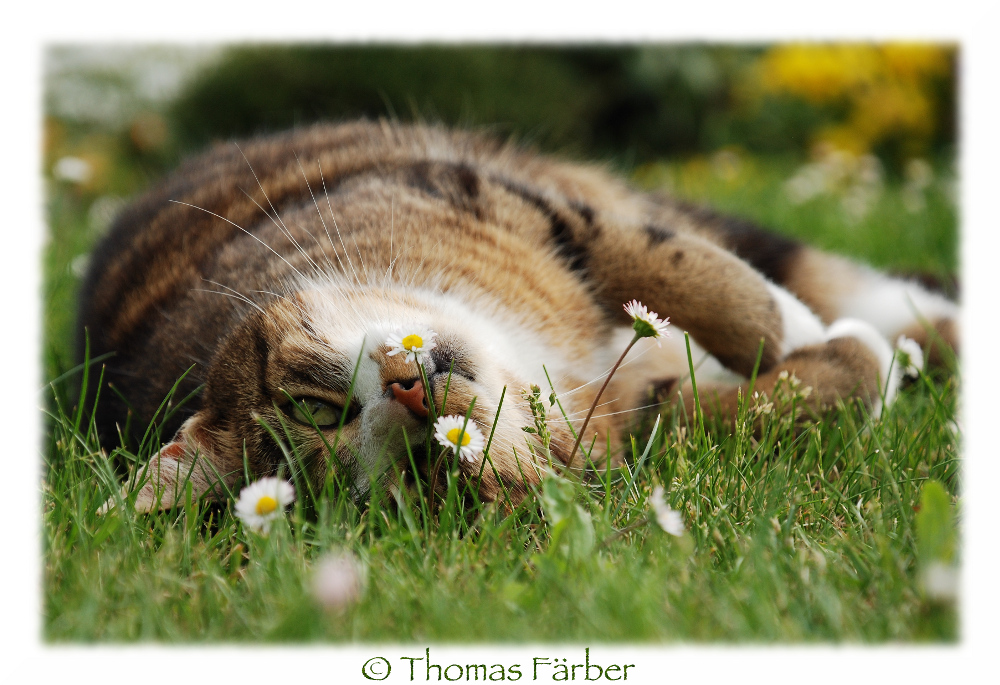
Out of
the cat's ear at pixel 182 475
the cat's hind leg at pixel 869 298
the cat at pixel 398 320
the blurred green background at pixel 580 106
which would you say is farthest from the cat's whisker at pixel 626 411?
the blurred green background at pixel 580 106

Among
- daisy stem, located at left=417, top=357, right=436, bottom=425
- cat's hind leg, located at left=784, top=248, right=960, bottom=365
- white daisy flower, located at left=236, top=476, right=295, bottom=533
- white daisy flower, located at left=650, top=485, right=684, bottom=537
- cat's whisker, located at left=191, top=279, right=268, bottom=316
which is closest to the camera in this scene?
white daisy flower, located at left=650, top=485, right=684, bottom=537

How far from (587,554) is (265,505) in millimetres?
582

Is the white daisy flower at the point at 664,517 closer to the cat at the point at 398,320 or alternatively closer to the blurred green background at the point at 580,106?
the cat at the point at 398,320

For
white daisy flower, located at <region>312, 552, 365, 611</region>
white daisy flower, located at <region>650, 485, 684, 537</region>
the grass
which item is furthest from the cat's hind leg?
white daisy flower, located at <region>312, 552, 365, 611</region>

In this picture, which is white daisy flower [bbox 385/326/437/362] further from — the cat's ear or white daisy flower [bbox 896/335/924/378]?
white daisy flower [bbox 896/335/924/378]

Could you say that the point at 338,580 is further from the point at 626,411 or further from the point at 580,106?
the point at 580,106

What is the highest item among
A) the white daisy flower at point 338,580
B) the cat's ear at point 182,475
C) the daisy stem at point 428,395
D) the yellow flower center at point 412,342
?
the yellow flower center at point 412,342

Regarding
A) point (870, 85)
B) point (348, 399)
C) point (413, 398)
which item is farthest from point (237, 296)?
point (870, 85)

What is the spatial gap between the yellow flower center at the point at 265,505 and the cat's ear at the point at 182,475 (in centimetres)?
Result: 22

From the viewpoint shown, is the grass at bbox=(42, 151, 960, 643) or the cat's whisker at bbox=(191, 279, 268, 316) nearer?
the grass at bbox=(42, 151, 960, 643)

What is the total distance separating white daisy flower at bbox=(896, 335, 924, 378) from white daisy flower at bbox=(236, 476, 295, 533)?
5.00 ft

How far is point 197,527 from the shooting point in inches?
63.0

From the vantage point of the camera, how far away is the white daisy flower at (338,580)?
1159 mm

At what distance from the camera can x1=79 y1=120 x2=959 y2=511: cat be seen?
68.9 inches
